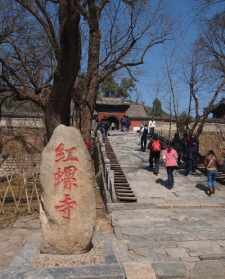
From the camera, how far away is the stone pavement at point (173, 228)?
20.9ft

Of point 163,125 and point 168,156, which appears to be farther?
point 163,125

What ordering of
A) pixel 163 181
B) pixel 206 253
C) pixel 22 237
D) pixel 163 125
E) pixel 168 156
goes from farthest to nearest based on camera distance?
pixel 163 125, pixel 163 181, pixel 168 156, pixel 22 237, pixel 206 253

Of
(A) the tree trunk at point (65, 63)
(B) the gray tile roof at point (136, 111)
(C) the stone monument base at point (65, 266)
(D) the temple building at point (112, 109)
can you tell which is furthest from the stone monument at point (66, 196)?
(B) the gray tile roof at point (136, 111)

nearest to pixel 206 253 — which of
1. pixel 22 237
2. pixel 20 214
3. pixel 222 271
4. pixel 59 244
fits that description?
pixel 222 271

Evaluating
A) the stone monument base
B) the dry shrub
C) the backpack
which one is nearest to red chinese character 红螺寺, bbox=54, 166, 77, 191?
the stone monument base

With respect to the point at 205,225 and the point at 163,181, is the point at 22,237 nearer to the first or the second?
the point at 205,225

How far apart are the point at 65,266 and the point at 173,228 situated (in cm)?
424

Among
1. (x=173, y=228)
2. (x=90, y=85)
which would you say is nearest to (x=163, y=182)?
(x=90, y=85)

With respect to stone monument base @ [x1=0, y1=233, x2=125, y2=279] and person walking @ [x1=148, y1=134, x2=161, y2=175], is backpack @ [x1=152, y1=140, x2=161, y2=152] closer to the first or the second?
person walking @ [x1=148, y1=134, x2=161, y2=175]

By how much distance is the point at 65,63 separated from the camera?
372 inches

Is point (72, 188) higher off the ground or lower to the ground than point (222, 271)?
higher

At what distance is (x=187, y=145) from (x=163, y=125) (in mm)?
24726

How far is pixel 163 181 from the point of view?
50.6 ft

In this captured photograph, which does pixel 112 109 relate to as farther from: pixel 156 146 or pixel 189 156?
pixel 156 146
